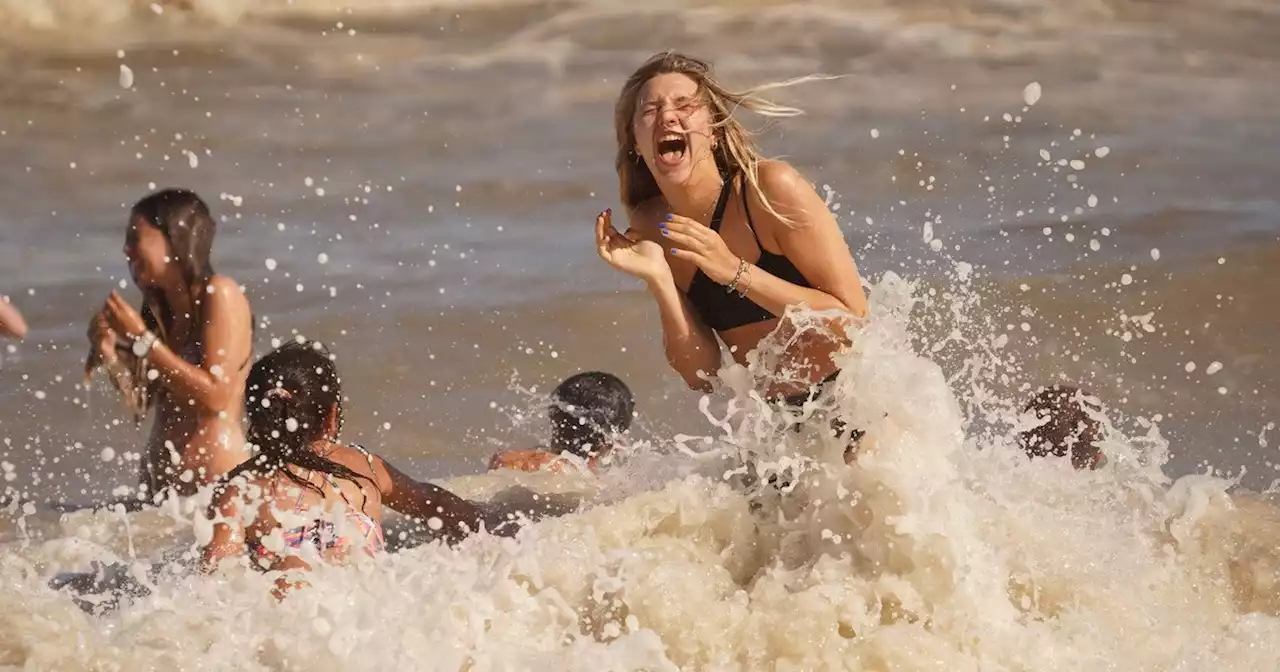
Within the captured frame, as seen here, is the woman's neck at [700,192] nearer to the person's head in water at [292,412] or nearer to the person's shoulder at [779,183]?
the person's shoulder at [779,183]

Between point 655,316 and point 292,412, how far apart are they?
372cm

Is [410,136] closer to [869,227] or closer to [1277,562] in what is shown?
[869,227]

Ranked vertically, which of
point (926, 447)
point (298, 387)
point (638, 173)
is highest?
point (638, 173)

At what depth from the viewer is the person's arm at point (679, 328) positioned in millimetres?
3057

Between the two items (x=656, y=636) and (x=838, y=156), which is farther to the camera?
(x=838, y=156)

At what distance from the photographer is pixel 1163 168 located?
8023mm

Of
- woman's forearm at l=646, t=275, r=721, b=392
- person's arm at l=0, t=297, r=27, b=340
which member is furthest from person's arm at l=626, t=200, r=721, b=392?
person's arm at l=0, t=297, r=27, b=340

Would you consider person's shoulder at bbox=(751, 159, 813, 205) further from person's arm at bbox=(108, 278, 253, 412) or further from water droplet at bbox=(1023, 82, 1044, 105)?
water droplet at bbox=(1023, 82, 1044, 105)

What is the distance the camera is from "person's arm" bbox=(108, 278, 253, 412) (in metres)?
3.54

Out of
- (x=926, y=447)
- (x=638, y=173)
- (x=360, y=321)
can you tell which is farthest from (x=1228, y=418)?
(x=360, y=321)

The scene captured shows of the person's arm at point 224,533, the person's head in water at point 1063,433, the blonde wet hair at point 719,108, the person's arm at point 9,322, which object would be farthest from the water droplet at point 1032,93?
the person's arm at point 9,322

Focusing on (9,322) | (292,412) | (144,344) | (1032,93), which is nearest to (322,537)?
(292,412)

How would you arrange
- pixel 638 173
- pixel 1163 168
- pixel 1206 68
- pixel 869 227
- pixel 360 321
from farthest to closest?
pixel 1206 68
pixel 1163 168
pixel 869 227
pixel 360 321
pixel 638 173

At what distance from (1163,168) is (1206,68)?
1.10m
